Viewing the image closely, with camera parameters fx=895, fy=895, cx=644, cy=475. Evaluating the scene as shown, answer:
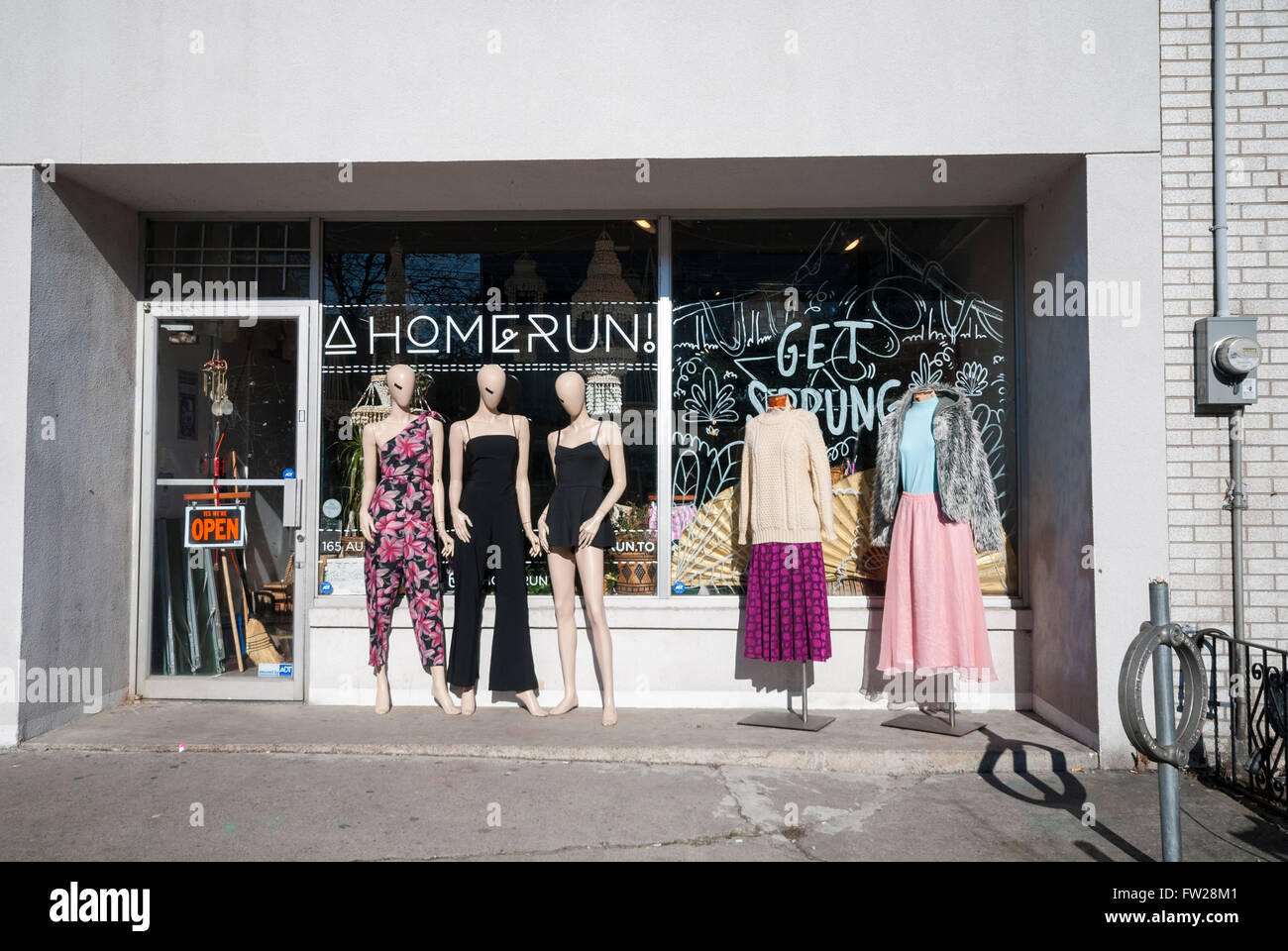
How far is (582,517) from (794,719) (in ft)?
5.35

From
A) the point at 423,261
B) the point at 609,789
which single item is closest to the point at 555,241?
the point at 423,261

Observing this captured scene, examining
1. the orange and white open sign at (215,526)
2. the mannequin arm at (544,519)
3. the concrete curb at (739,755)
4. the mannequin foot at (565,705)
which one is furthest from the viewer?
the orange and white open sign at (215,526)

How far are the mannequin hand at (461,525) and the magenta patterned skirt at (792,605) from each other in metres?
1.68

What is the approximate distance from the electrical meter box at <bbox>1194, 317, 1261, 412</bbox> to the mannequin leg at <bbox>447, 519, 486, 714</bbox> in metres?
3.91

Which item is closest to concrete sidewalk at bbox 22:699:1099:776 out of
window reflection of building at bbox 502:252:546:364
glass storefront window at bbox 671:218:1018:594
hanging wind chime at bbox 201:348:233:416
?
glass storefront window at bbox 671:218:1018:594

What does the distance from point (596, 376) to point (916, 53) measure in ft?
8.23

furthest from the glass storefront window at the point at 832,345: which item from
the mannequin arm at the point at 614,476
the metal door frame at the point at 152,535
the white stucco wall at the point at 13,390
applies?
the white stucco wall at the point at 13,390

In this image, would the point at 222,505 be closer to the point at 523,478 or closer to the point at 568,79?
the point at 523,478

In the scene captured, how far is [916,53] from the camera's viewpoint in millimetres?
4645

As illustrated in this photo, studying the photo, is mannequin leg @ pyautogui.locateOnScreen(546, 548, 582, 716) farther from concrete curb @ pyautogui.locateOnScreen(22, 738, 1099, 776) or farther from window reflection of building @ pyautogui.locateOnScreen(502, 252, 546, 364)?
window reflection of building @ pyautogui.locateOnScreen(502, 252, 546, 364)

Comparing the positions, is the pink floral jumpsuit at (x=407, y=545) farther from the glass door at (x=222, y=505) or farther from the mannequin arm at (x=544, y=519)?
the glass door at (x=222, y=505)

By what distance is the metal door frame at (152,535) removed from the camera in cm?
551

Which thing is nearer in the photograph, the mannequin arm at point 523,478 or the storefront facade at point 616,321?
the storefront facade at point 616,321
